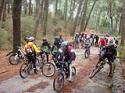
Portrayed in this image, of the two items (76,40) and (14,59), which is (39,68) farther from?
(76,40)

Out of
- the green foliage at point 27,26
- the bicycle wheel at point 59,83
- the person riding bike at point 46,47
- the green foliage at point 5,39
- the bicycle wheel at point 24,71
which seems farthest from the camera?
the green foliage at point 27,26

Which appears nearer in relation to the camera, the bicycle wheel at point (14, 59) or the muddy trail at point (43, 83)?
the muddy trail at point (43, 83)

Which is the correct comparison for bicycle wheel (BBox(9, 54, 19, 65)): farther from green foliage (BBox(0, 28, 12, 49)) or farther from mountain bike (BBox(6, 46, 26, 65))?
green foliage (BBox(0, 28, 12, 49))

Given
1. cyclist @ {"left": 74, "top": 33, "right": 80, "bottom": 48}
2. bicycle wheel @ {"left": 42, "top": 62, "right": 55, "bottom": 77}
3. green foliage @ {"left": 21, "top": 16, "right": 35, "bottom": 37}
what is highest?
green foliage @ {"left": 21, "top": 16, "right": 35, "bottom": 37}

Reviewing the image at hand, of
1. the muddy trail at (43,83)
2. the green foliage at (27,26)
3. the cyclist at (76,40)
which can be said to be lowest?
the muddy trail at (43,83)

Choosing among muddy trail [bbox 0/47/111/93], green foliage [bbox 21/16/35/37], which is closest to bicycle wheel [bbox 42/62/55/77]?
muddy trail [bbox 0/47/111/93]

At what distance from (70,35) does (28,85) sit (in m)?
38.0

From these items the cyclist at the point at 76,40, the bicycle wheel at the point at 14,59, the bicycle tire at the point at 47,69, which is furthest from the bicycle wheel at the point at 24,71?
the cyclist at the point at 76,40

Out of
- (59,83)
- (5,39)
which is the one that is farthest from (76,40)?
(59,83)

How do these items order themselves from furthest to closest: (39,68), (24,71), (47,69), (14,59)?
1. (14,59)
2. (39,68)
3. (47,69)
4. (24,71)

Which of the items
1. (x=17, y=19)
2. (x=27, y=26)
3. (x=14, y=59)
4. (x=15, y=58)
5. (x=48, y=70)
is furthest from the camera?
(x=27, y=26)

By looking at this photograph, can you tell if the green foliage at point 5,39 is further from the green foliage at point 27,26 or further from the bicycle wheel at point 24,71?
A: the bicycle wheel at point 24,71

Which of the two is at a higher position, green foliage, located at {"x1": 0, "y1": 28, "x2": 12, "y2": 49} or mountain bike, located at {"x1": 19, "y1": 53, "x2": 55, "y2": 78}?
green foliage, located at {"x1": 0, "y1": 28, "x2": 12, "y2": 49}

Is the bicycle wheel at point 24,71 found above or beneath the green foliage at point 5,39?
beneath
